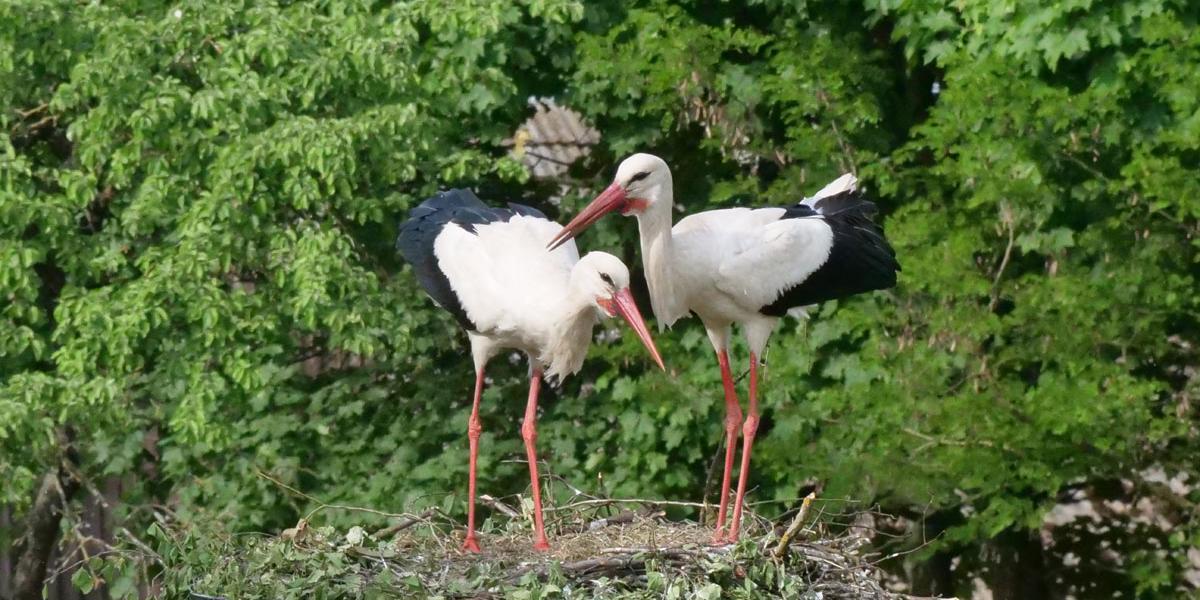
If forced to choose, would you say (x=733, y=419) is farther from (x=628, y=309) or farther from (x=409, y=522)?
(x=409, y=522)

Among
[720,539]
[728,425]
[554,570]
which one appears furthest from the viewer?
[728,425]

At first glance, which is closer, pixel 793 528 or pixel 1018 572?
pixel 793 528

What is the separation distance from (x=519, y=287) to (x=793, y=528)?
1.50 metres

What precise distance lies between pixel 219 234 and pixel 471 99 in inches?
62.1

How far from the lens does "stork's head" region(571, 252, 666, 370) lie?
5.65 meters

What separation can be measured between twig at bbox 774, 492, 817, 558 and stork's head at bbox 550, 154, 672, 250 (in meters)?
1.12

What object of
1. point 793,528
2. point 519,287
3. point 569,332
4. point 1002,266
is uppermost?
A: point 1002,266

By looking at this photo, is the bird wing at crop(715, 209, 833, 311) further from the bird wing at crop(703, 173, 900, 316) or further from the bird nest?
the bird nest

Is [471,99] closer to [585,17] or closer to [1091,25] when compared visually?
[585,17]

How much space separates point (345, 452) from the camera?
961cm

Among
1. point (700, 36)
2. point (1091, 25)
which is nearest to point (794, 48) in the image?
point (700, 36)

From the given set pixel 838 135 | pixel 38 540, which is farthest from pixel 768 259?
pixel 38 540

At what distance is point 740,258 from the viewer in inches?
239

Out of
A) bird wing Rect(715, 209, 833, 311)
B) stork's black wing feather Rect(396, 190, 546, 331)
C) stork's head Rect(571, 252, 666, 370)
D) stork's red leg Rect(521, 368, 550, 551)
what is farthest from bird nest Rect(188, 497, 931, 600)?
stork's black wing feather Rect(396, 190, 546, 331)
